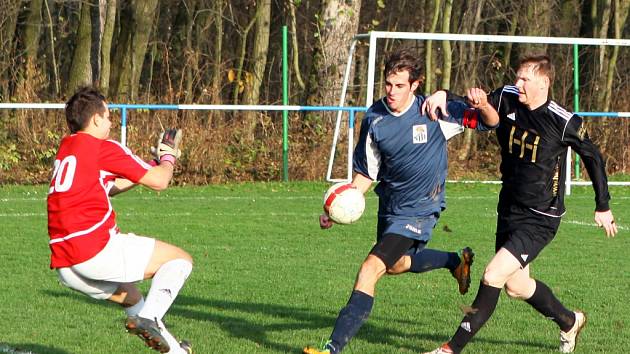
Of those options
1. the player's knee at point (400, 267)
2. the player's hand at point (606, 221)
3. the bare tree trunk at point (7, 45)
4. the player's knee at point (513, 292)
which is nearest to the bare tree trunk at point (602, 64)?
the bare tree trunk at point (7, 45)

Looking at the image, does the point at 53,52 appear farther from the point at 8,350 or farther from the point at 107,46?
the point at 8,350

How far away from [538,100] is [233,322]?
2.59 meters

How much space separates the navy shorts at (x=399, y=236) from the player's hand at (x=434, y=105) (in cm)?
63

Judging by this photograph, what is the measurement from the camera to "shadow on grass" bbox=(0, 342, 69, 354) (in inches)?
256

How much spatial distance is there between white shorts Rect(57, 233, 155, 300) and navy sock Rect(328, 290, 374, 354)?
114cm

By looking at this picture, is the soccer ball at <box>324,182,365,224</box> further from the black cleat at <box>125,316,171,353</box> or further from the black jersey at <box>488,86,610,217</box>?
the black cleat at <box>125,316,171,353</box>

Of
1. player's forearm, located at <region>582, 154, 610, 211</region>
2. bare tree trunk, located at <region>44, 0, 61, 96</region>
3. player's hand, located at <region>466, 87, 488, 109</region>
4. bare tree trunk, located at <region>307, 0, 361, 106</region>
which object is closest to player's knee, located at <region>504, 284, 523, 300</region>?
player's forearm, located at <region>582, 154, 610, 211</region>

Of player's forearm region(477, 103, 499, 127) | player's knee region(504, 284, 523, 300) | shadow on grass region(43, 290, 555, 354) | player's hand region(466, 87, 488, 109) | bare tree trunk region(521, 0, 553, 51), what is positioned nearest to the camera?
player's hand region(466, 87, 488, 109)

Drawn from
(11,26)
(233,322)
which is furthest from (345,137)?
(233,322)

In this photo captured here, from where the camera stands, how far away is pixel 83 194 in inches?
217

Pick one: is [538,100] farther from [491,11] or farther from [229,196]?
[491,11]

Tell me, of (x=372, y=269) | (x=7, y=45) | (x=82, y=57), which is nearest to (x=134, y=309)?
(x=372, y=269)

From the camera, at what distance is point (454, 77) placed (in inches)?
890

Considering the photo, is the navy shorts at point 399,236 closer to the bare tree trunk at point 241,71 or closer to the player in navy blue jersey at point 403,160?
the player in navy blue jersey at point 403,160
